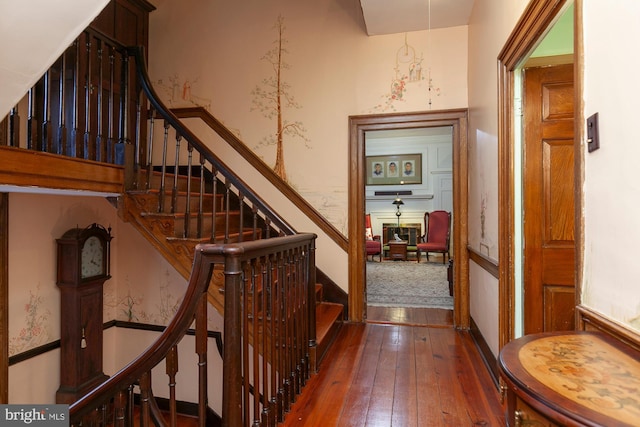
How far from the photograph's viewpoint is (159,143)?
406cm

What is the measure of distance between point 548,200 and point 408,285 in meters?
3.30

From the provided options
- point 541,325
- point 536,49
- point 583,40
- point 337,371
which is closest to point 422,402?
point 337,371

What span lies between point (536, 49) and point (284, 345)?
1996 millimetres

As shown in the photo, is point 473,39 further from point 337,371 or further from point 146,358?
point 146,358

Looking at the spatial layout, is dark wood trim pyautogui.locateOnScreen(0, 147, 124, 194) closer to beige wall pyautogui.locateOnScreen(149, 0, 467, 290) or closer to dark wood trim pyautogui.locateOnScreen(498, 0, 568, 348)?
beige wall pyautogui.locateOnScreen(149, 0, 467, 290)

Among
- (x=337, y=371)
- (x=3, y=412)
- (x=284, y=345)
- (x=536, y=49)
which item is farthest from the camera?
(x=337, y=371)

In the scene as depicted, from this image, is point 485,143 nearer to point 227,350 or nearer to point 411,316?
point 411,316

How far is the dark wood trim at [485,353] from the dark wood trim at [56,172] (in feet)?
8.81

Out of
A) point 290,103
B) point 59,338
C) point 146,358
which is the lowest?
point 59,338

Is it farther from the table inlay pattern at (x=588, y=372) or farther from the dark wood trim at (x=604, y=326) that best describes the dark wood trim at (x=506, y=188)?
the table inlay pattern at (x=588, y=372)

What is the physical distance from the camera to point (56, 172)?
1.98 meters

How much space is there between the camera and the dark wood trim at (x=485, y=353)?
7.03 ft

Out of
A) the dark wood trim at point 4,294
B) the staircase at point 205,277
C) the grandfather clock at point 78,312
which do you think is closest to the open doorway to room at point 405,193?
the staircase at point 205,277

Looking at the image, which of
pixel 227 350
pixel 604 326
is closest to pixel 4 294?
pixel 227 350
